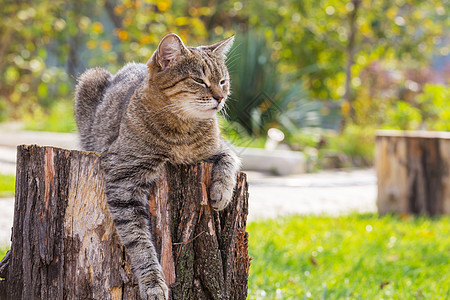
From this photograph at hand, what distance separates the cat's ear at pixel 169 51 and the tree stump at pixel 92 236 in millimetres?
482

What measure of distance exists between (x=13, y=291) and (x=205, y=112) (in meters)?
1.11

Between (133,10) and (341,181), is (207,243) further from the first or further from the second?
(133,10)

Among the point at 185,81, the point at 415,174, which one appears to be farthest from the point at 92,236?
the point at 415,174

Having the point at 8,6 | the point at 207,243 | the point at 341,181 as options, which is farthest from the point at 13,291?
the point at 8,6

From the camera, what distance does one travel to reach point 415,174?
16.4 feet

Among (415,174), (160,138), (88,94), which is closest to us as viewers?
(160,138)

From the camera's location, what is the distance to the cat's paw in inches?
79.6

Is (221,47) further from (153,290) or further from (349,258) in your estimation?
(349,258)

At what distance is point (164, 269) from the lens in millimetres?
2012

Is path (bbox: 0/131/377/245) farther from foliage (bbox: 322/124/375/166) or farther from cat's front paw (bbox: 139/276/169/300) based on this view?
cat's front paw (bbox: 139/276/169/300)

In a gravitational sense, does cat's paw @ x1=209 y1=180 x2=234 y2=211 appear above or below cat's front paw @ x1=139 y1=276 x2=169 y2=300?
above

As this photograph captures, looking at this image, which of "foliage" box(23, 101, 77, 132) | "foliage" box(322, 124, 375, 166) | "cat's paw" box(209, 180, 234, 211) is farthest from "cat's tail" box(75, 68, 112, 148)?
"foliage" box(322, 124, 375, 166)

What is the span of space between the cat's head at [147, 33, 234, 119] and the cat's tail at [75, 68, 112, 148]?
2.50ft

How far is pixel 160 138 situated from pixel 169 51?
0.39 meters
